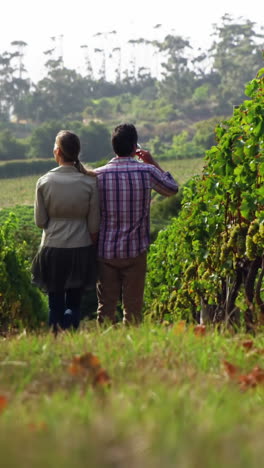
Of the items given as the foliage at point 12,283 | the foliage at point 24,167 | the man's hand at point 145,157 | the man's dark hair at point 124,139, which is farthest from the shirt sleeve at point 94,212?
the foliage at point 24,167

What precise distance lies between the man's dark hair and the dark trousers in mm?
903

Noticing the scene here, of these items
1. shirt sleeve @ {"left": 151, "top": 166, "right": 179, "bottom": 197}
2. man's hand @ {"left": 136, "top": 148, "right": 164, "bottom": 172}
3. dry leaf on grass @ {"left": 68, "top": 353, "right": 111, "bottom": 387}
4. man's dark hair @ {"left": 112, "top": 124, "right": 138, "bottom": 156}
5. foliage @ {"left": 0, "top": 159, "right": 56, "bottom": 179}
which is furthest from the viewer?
foliage @ {"left": 0, "top": 159, "right": 56, "bottom": 179}

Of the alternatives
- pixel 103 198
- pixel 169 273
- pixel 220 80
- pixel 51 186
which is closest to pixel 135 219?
pixel 103 198

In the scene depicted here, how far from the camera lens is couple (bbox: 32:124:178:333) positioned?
196 inches

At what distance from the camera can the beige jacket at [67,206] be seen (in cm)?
496

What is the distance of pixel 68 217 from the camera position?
5008mm

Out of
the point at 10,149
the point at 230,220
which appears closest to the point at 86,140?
the point at 10,149

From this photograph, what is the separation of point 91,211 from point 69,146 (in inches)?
16.1

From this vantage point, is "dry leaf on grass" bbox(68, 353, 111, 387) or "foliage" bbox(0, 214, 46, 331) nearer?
"dry leaf on grass" bbox(68, 353, 111, 387)

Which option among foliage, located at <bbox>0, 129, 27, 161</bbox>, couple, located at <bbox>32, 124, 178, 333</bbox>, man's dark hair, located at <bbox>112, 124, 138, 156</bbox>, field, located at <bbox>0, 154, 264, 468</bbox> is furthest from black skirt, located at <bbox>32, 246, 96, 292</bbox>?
foliage, located at <bbox>0, 129, 27, 161</bbox>

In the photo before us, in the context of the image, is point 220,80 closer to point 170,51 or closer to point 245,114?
point 170,51

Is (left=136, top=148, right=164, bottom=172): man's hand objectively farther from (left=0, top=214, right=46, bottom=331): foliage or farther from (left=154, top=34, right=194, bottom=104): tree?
(left=154, top=34, right=194, bottom=104): tree

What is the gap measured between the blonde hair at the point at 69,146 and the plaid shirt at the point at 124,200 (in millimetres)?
141

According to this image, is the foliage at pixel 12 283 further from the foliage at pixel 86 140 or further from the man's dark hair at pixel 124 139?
the foliage at pixel 86 140
